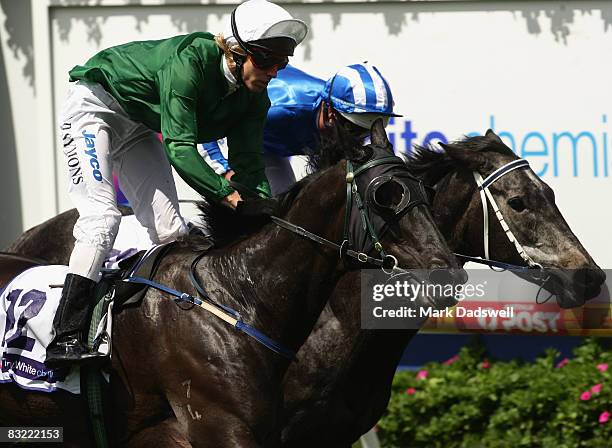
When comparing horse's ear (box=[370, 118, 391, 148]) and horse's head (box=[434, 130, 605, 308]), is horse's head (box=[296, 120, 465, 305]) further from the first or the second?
horse's head (box=[434, 130, 605, 308])

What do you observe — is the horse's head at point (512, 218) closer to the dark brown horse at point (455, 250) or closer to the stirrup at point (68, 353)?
the dark brown horse at point (455, 250)

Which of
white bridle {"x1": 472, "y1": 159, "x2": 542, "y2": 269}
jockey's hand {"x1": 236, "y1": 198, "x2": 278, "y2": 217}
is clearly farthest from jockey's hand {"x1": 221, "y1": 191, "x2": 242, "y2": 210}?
white bridle {"x1": 472, "y1": 159, "x2": 542, "y2": 269}

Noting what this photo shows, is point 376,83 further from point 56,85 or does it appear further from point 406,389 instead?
point 56,85

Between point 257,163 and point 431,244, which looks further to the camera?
point 257,163

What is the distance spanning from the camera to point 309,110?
549 centimetres

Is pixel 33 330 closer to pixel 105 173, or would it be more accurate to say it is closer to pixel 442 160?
pixel 105 173

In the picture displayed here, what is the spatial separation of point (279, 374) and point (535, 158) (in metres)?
3.55

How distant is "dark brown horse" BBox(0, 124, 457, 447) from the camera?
3732 millimetres

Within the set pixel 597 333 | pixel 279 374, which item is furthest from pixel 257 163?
pixel 597 333

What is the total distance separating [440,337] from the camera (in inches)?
279

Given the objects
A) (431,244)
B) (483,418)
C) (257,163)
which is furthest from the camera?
(483,418)

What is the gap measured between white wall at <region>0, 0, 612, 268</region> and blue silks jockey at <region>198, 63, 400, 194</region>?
4.65 ft

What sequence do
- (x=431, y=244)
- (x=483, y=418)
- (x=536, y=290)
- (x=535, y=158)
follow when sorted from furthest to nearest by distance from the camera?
(x=535, y=158), (x=483, y=418), (x=536, y=290), (x=431, y=244)

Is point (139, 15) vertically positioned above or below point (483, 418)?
above
